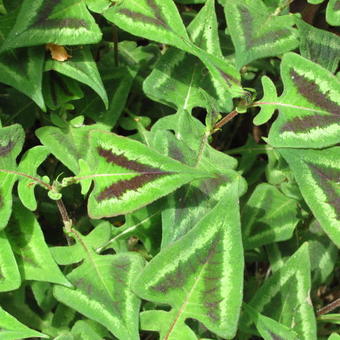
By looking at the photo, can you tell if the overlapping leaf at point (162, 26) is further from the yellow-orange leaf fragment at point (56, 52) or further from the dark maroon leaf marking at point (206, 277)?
the dark maroon leaf marking at point (206, 277)

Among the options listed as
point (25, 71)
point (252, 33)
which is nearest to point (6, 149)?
point (25, 71)

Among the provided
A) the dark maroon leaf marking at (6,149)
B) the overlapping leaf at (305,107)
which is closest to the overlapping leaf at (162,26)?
the overlapping leaf at (305,107)

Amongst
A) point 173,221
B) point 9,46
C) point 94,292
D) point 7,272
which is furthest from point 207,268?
point 9,46

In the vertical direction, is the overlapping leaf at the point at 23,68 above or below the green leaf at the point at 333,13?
below

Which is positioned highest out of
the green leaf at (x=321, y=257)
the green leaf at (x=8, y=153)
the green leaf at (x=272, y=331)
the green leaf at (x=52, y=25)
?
the green leaf at (x=52, y=25)

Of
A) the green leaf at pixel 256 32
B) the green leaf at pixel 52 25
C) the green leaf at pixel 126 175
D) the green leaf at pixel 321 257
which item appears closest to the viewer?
the green leaf at pixel 126 175

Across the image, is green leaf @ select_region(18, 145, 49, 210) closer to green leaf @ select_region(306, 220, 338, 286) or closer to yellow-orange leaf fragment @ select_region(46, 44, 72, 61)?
yellow-orange leaf fragment @ select_region(46, 44, 72, 61)

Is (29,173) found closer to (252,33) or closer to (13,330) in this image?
(13,330)

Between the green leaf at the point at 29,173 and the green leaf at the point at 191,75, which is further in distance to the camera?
the green leaf at the point at 191,75
